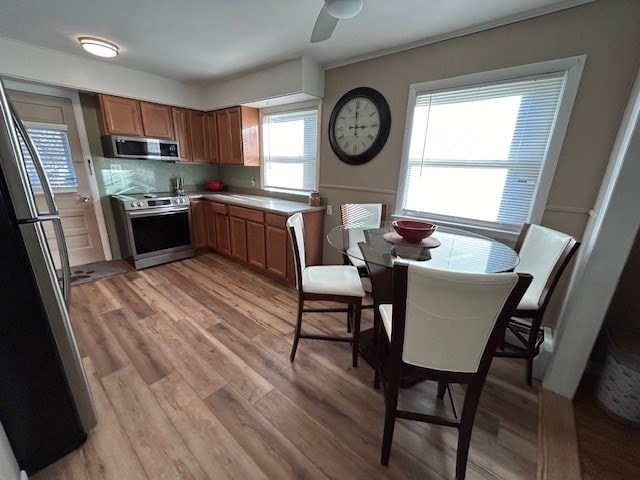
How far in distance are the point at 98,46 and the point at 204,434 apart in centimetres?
331

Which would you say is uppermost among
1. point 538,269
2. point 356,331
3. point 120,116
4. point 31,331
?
point 120,116

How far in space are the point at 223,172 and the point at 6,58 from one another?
8.10ft

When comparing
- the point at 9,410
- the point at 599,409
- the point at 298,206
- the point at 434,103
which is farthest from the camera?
the point at 298,206

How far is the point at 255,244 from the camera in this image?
3.28 meters

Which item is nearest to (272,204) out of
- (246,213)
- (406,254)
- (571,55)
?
(246,213)

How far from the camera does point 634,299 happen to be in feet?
5.68

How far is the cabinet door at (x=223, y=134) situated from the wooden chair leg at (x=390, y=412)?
11.8 feet

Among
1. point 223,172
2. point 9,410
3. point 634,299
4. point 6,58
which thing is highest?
point 6,58

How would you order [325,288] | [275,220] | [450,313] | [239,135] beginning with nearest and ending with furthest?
[450,313] → [325,288] → [275,220] → [239,135]

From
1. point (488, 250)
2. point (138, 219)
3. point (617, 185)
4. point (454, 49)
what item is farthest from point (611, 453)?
point (138, 219)

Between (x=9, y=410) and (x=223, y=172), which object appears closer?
(x=9, y=410)

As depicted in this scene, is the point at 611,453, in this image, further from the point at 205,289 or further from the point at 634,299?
the point at 205,289

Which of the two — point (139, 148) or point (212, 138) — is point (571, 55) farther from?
point (139, 148)

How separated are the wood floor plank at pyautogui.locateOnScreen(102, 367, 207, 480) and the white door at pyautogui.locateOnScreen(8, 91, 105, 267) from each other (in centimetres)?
252
